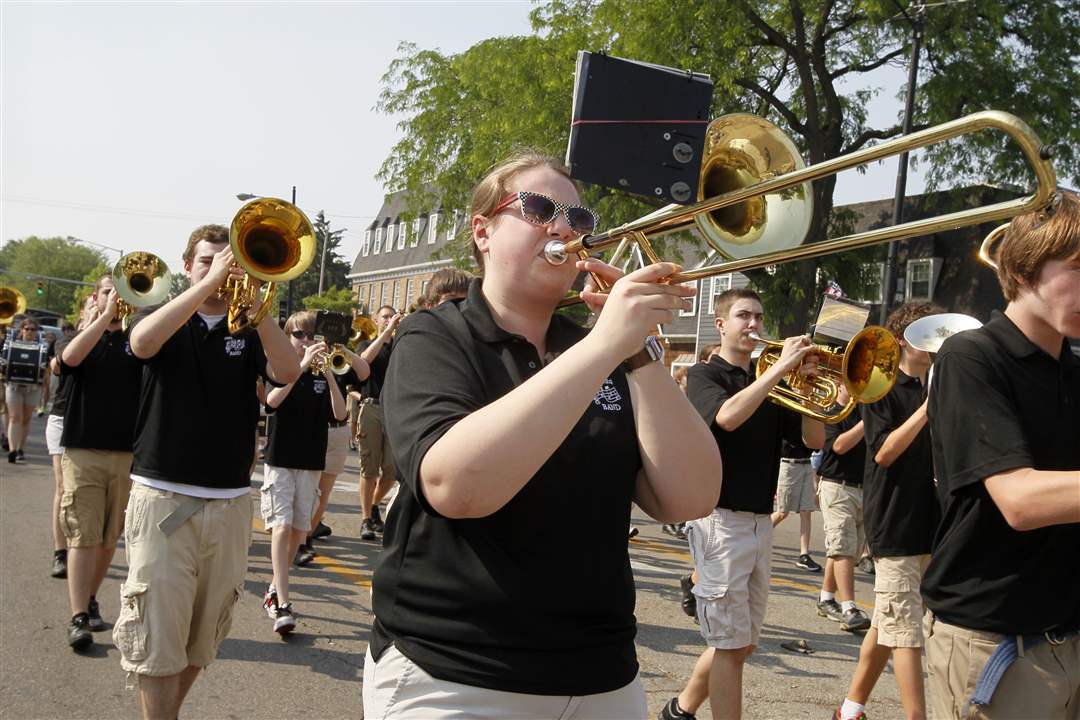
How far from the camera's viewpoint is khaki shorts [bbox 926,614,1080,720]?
2725 mm

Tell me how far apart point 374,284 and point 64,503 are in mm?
63016

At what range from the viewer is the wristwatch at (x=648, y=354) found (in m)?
2.21

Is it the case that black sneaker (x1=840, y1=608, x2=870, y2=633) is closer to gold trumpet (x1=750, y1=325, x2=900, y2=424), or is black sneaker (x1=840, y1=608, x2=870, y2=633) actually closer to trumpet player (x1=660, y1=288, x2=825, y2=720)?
gold trumpet (x1=750, y1=325, x2=900, y2=424)

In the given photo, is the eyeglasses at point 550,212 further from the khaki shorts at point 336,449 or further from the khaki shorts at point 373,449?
the khaki shorts at point 373,449

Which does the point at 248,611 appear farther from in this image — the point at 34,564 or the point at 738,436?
the point at 738,436

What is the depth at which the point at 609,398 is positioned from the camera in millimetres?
2301

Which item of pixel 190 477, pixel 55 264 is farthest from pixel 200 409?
pixel 55 264

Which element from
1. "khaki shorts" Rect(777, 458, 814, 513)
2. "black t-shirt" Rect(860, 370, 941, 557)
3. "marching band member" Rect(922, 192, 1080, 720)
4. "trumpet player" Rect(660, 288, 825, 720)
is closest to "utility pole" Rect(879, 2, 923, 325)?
"khaki shorts" Rect(777, 458, 814, 513)

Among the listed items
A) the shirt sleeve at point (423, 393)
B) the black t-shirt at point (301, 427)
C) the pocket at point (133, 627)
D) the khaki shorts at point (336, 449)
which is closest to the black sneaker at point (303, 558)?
the khaki shorts at point (336, 449)

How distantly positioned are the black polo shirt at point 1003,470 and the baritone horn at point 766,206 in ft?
2.04

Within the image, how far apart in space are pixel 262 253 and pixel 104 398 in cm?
278

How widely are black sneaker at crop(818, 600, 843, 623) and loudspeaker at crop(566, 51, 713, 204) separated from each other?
242 inches

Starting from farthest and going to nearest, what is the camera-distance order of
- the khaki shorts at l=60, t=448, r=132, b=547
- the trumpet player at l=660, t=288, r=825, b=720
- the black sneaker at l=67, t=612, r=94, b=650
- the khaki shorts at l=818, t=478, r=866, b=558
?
the khaki shorts at l=818, t=478, r=866, b=558 < the khaki shorts at l=60, t=448, r=132, b=547 < the black sneaker at l=67, t=612, r=94, b=650 < the trumpet player at l=660, t=288, r=825, b=720

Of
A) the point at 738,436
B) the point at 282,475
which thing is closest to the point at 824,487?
the point at 738,436
